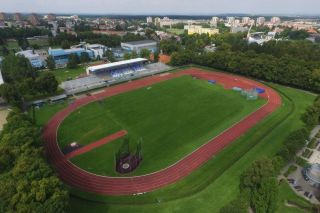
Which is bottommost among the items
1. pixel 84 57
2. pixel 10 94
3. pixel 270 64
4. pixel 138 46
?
pixel 84 57

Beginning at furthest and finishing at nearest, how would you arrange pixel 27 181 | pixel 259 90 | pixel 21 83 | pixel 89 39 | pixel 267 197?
pixel 89 39
pixel 259 90
pixel 21 83
pixel 267 197
pixel 27 181

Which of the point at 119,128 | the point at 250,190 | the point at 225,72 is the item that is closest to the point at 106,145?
the point at 119,128

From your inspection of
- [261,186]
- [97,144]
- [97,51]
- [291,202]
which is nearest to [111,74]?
[97,51]

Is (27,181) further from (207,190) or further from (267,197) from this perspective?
(267,197)

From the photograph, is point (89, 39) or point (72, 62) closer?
point (72, 62)

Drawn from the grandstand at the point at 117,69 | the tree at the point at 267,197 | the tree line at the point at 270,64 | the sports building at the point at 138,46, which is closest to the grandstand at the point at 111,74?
the grandstand at the point at 117,69

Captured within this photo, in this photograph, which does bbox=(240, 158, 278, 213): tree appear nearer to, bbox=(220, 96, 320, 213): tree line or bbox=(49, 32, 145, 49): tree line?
bbox=(220, 96, 320, 213): tree line

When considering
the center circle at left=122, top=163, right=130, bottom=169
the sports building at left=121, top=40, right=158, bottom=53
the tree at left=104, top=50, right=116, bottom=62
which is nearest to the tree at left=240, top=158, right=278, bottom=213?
the center circle at left=122, top=163, right=130, bottom=169
